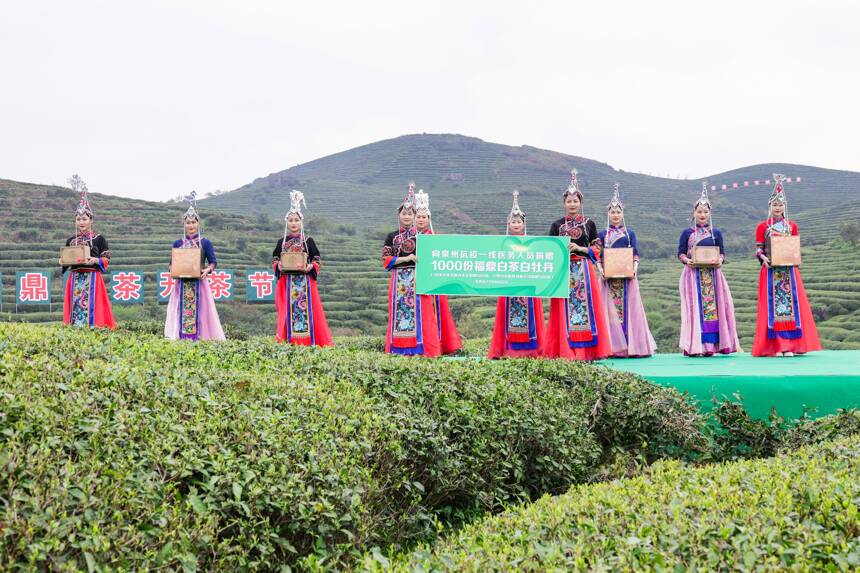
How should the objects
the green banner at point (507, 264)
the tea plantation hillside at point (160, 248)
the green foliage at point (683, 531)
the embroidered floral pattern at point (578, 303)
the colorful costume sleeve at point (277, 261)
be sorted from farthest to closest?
the tea plantation hillside at point (160, 248)
the colorful costume sleeve at point (277, 261)
the embroidered floral pattern at point (578, 303)
the green banner at point (507, 264)
the green foliage at point (683, 531)

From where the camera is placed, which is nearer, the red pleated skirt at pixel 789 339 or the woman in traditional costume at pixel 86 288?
the red pleated skirt at pixel 789 339

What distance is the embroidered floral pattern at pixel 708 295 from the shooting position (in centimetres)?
782

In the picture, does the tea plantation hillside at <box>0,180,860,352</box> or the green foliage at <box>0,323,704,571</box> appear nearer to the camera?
the green foliage at <box>0,323,704,571</box>

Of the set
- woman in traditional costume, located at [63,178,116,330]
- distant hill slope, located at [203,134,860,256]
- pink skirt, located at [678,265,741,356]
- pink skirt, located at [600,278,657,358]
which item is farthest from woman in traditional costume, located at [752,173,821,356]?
distant hill slope, located at [203,134,860,256]

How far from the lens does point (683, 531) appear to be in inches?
88.1

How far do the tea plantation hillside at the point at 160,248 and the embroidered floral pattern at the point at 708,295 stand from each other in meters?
10.2

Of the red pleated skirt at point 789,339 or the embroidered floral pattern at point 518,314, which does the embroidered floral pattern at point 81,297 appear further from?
the red pleated skirt at point 789,339

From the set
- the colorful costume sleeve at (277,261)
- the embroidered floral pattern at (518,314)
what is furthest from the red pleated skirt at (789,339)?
the colorful costume sleeve at (277,261)

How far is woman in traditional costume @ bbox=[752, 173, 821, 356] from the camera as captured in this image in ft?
24.5

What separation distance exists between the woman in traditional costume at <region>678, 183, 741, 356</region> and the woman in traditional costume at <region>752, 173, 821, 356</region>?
0.34 metres

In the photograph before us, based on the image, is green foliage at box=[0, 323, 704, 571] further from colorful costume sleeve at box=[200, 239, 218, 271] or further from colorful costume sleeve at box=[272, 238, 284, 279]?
colorful costume sleeve at box=[200, 239, 218, 271]

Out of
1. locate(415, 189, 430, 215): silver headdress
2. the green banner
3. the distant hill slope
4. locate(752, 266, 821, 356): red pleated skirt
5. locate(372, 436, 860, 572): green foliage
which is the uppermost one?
the distant hill slope

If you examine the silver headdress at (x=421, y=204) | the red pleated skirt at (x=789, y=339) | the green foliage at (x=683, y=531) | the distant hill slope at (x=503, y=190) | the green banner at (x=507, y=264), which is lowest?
the green foliage at (x=683, y=531)

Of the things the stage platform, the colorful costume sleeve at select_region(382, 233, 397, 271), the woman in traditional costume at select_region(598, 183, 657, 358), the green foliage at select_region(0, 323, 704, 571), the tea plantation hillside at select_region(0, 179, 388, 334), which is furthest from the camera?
the tea plantation hillside at select_region(0, 179, 388, 334)
